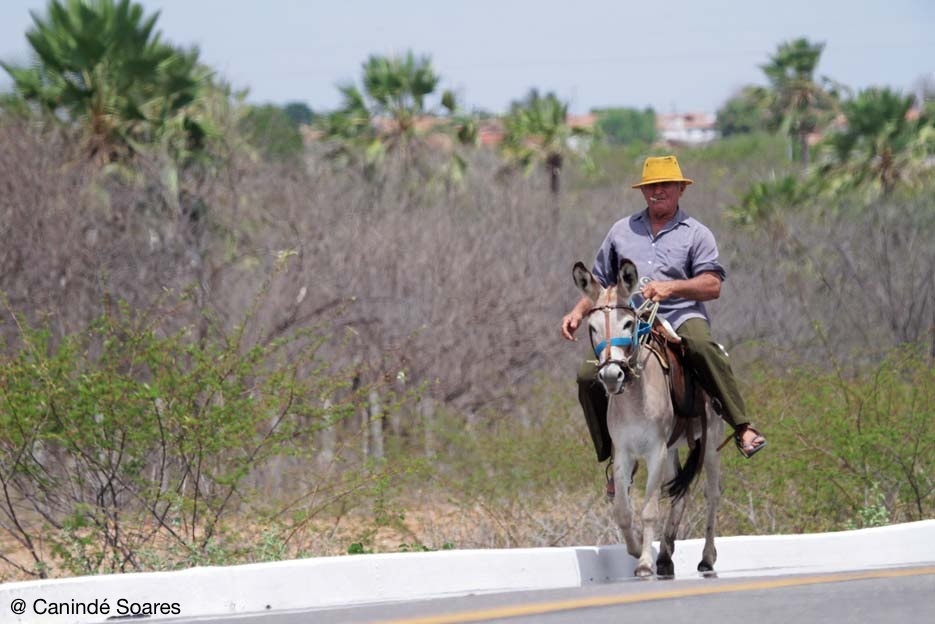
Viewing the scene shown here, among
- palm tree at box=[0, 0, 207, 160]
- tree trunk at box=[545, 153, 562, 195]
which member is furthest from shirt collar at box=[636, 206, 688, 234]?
tree trunk at box=[545, 153, 562, 195]

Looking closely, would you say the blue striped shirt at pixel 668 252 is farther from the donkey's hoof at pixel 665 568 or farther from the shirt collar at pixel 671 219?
the donkey's hoof at pixel 665 568

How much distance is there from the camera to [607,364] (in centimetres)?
1139

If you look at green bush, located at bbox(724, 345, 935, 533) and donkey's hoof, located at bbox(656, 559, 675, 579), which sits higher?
donkey's hoof, located at bbox(656, 559, 675, 579)

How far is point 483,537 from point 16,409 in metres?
5.36

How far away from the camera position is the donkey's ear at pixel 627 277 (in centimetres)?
1170

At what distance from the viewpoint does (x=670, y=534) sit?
42.6 ft

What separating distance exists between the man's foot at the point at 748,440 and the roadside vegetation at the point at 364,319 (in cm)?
322

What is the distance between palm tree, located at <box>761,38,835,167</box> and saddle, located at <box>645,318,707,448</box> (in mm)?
65671

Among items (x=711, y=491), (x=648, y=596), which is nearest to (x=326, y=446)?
(x=711, y=491)

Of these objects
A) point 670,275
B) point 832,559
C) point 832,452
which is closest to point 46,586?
point 670,275

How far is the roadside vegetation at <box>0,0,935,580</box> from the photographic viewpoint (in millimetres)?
14758

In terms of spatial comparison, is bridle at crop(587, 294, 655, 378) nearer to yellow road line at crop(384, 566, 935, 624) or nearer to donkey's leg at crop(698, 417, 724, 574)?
yellow road line at crop(384, 566, 935, 624)

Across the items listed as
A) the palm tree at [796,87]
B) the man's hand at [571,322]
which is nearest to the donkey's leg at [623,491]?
the man's hand at [571,322]

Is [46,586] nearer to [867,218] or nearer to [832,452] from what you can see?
[832,452]
